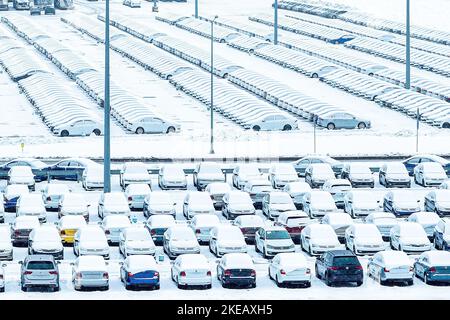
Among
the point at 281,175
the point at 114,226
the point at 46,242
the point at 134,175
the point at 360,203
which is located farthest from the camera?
the point at 134,175

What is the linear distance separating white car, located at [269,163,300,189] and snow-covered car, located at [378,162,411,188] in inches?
162

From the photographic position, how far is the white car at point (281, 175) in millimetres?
56594

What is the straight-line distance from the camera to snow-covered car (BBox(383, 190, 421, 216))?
165 feet

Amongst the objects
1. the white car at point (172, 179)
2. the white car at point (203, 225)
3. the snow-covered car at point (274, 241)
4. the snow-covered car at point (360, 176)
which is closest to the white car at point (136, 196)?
the white car at point (172, 179)

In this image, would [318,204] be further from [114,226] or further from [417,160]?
[417,160]

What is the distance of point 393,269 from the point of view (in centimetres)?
3750

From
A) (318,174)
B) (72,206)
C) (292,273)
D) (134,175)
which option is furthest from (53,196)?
(292,273)

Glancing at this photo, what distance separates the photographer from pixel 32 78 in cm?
10169

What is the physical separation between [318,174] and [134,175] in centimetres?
861

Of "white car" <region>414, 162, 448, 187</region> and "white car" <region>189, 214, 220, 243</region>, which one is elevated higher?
"white car" <region>189, 214, 220, 243</region>

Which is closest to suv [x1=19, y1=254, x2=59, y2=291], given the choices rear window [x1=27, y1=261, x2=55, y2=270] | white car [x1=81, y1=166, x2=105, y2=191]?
rear window [x1=27, y1=261, x2=55, y2=270]

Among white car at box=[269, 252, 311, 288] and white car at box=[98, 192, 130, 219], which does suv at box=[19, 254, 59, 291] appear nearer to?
white car at box=[269, 252, 311, 288]

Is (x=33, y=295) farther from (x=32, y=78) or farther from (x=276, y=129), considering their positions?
(x=32, y=78)
